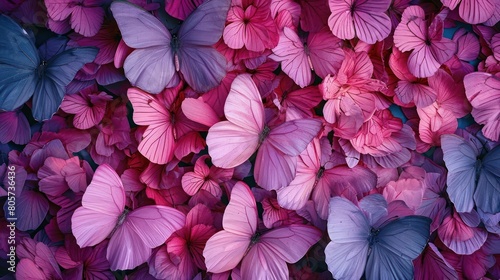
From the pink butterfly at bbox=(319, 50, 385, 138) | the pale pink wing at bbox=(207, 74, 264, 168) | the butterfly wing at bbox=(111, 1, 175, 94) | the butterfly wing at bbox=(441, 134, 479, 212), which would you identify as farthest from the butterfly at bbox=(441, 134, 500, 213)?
the butterfly wing at bbox=(111, 1, 175, 94)

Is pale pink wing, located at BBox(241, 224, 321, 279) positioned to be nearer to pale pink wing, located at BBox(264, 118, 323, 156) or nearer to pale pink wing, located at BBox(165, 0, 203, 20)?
pale pink wing, located at BBox(264, 118, 323, 156)

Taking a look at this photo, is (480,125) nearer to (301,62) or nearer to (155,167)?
(301,62)

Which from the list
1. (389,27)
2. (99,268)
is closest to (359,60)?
(389,27)

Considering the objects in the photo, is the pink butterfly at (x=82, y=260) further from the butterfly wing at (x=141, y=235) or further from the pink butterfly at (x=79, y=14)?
the pink butterfly at (x=79, y=14)

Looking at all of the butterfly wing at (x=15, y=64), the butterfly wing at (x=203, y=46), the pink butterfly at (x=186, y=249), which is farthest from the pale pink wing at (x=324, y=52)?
the butterfly wing at (x=15, y=64)

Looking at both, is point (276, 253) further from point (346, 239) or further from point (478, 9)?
point (478, 9)
